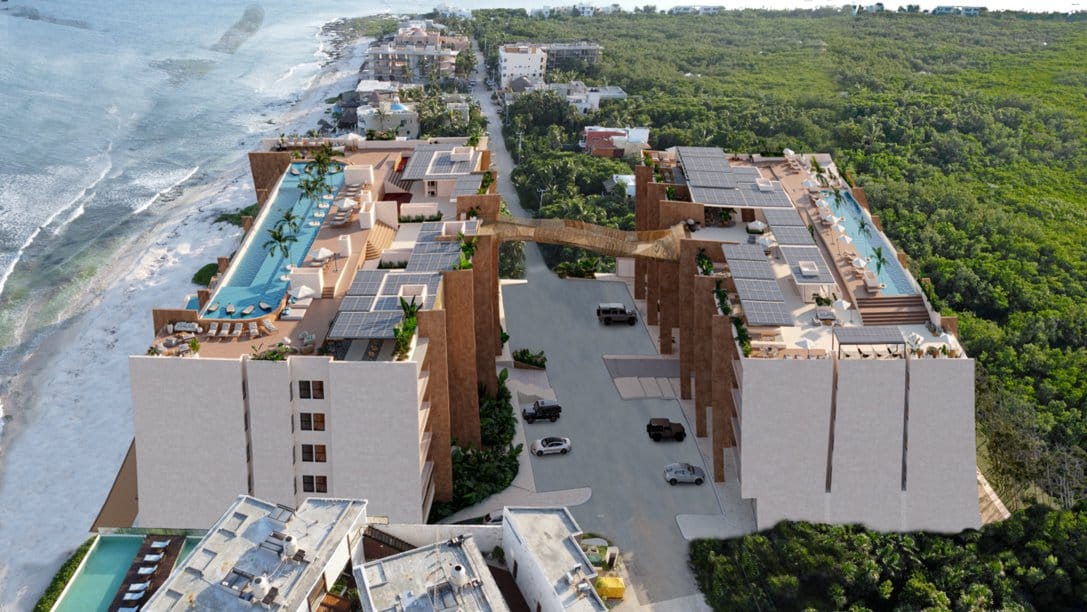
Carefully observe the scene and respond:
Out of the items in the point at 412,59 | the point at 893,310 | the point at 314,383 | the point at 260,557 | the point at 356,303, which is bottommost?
the point at 260,557

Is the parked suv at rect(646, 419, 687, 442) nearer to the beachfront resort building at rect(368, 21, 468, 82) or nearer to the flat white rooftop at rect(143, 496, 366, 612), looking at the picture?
the flat white rooftop at rect(143, 496, 366, 612)

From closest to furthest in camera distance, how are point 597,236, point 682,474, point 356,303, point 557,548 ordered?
point 557,548, point 356,303, point 682,474, point 597,236

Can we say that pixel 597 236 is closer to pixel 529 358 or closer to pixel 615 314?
pixel 529 358

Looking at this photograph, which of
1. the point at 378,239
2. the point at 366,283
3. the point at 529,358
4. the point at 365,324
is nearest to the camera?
the point at 365,324

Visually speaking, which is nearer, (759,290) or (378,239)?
(759,290)

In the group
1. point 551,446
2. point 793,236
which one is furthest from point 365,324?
point 793,236

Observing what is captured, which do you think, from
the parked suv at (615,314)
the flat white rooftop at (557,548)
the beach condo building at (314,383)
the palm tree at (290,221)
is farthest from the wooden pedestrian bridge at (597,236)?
the flat white rooftop at (557,548)

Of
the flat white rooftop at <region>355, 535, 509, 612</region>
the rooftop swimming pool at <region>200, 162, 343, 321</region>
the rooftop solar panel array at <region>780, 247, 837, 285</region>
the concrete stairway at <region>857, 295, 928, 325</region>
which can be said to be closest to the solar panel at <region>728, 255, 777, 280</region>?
the rooftop solar panel array at <region>780, 247, 837, 285</region>
